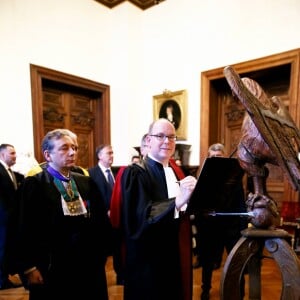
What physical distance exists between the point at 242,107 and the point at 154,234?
426cm

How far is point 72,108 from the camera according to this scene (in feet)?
18.7

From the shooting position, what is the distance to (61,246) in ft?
5.75

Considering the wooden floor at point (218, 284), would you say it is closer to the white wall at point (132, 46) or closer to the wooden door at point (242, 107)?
the wooden door at point (242, 107)

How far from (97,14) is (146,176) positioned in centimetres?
508

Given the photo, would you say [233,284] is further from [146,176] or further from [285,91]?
[285,91]

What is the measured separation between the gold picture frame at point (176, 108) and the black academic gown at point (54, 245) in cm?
402

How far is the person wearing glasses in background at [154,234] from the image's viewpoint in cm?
167

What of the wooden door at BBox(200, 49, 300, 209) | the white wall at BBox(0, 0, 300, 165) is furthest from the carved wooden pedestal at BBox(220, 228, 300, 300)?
the white wall at BBox(0, 0, 300, 165)

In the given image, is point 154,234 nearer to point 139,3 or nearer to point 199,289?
point 199,289

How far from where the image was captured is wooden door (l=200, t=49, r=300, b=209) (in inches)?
174

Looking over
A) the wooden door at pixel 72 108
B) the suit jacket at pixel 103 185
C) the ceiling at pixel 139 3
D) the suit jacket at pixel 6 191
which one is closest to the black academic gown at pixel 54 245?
the suit jacket at pixel 6 191

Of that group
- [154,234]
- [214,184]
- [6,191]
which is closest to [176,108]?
[6,191]

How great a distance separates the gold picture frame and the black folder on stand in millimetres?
4486

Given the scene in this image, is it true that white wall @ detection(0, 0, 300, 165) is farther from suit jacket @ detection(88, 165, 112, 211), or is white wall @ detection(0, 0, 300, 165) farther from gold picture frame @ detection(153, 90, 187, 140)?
suit jacket @ detection(88, 165, 112, 211)
